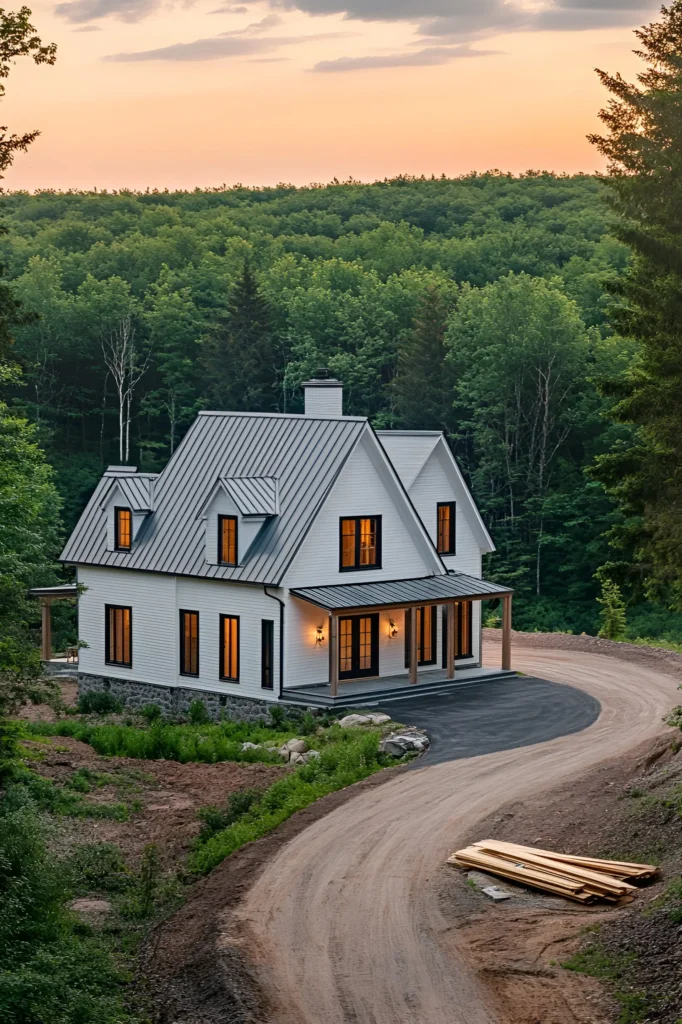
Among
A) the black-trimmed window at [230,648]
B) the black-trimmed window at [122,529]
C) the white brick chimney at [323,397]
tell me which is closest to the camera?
the black-trimmed window at [230,648]

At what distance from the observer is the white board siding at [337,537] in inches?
1383

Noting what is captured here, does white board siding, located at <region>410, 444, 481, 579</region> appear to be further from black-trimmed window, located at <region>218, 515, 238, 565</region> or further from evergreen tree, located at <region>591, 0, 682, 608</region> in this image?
evergreen tree, located at <region>591, 0, 682, 608</region>

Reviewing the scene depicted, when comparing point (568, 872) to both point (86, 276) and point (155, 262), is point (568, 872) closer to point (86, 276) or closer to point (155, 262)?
point (86, 276)

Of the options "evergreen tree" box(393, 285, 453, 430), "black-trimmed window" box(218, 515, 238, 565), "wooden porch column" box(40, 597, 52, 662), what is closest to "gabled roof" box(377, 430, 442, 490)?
"black-trimmed window" box(218, 515, 238, 565)

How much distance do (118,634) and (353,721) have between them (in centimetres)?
1006

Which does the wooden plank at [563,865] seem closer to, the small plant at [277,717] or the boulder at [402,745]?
the boulder at [402,745]

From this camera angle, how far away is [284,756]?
94.4 feet

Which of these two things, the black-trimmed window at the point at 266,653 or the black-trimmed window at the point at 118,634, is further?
the black-trimmed window at the point at 118,634

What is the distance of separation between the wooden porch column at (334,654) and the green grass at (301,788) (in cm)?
280

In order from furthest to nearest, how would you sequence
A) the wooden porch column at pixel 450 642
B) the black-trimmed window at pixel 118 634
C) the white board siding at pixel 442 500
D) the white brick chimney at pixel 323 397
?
the white brick chimney at pixel 323 397
the black-trimmed window at pixel 118 634
the white board siding at pixel 442 500
the wooden porch column at pixel 450 642

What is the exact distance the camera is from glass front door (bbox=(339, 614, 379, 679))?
35.6 metres

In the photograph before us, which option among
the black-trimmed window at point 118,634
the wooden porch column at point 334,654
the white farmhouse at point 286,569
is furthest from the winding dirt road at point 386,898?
the black-trimmed window at point 118,634

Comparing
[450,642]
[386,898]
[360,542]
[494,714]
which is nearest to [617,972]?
[386,898]

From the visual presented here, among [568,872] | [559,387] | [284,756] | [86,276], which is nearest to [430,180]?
[86,276]
